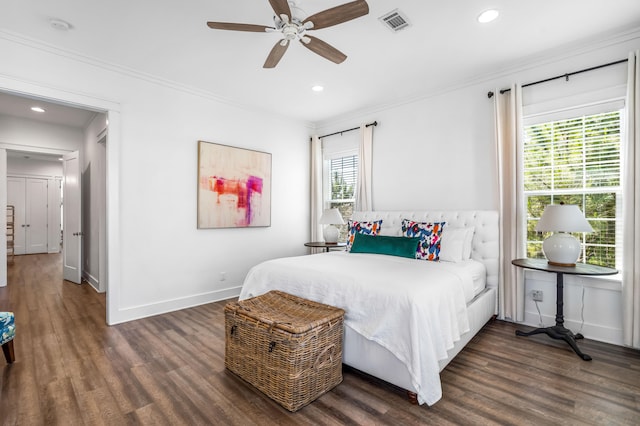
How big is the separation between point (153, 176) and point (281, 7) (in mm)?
2569

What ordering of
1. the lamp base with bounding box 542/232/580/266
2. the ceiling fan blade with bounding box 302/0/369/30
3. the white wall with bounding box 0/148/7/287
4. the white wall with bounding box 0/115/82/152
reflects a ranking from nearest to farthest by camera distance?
1. the ceiling fan blade with bounding box 302/0/369/30
2. the lamp base with bounding box 542/232/580/266
3. the white wall with bounding box 0/148/7/287
4. the white wall with bounding box 0/115/82/152

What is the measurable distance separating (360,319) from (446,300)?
2.07 ft

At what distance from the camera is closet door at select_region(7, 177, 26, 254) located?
819 centimetres

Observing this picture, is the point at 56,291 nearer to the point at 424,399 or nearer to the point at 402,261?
the point at 402,261

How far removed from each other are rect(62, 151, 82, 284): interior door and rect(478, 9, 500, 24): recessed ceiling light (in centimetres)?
611

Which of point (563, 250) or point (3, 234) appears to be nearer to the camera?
point (563, 250)

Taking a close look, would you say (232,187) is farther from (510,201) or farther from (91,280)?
(510,201)

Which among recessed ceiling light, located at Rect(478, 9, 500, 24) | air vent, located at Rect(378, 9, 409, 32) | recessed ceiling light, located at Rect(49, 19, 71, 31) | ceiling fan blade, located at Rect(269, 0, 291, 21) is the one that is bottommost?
ceiling fan blade, located at Rect(269, 0, 291, 21)

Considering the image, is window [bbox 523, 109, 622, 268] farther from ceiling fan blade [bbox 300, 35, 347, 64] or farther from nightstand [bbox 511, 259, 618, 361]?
ceiling fan blade [bbox 300, 35, 347, 64]

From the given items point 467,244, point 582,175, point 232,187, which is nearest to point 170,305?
point 232,187

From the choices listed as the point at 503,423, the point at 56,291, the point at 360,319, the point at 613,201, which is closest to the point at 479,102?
the point at 613,201

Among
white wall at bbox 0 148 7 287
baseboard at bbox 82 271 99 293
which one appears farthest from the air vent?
white wall at bbox 0 148 7 287

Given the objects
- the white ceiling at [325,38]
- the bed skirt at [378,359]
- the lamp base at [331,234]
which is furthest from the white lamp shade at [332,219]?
the bed skirt at [378,359]

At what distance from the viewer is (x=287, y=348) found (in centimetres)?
188
